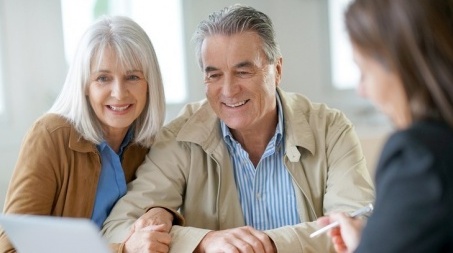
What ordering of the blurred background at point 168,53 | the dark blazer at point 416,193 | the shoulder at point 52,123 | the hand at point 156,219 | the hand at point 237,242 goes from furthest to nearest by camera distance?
the blurred background at point 168,53 → the shoulder at point 52,123 → the hand at point 156,219 → the hand at point 237,242 → the dark blazer at point 416,193

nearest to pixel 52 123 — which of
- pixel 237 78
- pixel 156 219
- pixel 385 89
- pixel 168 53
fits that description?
pixel 156 219

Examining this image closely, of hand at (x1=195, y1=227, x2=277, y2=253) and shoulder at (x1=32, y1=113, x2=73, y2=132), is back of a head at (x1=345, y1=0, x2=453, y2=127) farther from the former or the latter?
shoulder at (x1=32, y1=113, x2=73, y2=132)

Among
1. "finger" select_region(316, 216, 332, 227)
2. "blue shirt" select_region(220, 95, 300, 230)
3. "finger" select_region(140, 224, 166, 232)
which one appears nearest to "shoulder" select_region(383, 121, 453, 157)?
"finger" select_region(316, 216, 332, 227)

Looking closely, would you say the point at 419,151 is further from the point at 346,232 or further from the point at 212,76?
the point at 212,76

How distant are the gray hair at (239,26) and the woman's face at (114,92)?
0.64 feet

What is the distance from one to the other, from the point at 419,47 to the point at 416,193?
18 cm

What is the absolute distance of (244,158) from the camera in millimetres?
1906

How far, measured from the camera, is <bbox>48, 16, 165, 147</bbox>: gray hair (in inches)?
72.2

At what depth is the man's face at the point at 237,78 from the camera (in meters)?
1.86

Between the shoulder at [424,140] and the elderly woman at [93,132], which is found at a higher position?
the shoulder at [424,140]

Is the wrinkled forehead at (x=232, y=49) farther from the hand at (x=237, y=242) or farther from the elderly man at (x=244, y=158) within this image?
the hand at (x=237, y=242)

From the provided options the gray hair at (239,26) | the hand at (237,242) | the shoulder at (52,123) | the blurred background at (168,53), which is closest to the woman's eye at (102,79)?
the shoulder at (52,123)

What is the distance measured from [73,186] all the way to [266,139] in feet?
1.78

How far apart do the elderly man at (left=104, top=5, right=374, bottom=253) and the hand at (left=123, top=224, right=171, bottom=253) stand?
0.13m
